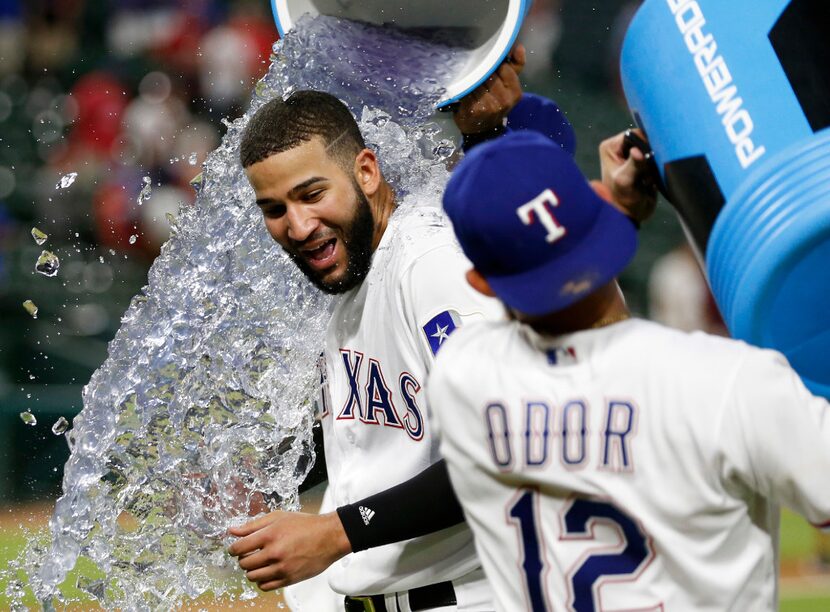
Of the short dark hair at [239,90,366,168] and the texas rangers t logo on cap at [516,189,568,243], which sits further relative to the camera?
the short dark hair at [239,90,366,168]

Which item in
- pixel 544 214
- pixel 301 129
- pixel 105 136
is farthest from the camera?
pixel 105 136

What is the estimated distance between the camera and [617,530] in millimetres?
1632

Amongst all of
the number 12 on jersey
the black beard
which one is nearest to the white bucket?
the black beard

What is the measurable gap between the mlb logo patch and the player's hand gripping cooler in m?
0.60

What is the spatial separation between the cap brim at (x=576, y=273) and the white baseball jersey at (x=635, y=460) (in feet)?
0.28

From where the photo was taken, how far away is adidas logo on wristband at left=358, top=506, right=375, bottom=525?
233cm

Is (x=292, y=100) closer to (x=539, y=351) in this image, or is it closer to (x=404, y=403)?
(x=404, y=403)

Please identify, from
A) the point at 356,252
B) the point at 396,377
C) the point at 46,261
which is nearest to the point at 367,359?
the point at 396,377

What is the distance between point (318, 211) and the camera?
2572 millimetres

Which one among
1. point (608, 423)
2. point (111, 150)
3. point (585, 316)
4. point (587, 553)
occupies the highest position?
point (111, 150)

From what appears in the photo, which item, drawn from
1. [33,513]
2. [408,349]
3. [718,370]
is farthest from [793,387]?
[33,513]

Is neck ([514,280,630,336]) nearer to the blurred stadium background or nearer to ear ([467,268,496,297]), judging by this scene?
ear ([467,268,496,297])

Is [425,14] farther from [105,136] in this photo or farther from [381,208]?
[105,136]

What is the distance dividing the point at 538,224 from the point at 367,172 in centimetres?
116
